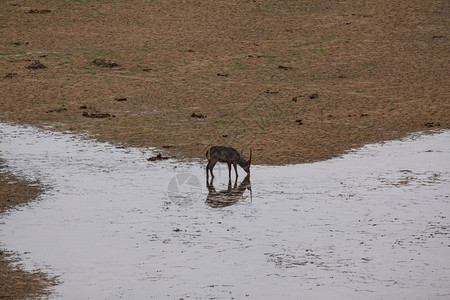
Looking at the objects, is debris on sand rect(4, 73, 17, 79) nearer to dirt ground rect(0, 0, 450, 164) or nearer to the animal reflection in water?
dirt ground rect(0, 0, 450, 164)

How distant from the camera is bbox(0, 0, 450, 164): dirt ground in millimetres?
23672

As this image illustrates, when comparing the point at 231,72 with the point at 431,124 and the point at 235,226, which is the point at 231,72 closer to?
the point at 431,124

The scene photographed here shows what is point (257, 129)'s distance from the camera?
77.5 ft

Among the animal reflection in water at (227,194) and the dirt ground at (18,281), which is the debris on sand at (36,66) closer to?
the animal reflection in water at (227,194)

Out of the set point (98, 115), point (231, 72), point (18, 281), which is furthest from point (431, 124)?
point (18, 281)

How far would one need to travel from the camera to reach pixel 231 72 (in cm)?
3048

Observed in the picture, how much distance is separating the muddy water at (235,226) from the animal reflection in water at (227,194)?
0.16ft

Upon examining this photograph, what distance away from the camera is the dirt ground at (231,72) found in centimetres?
2367

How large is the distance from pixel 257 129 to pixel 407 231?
956cm

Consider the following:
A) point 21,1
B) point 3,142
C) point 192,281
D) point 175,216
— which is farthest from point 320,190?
point 21,1

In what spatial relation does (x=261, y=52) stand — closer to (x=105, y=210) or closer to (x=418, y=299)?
(x=105, y=210)

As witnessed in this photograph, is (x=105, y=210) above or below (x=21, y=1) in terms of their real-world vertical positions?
below

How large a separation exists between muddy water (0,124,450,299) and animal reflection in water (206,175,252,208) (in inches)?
1.9

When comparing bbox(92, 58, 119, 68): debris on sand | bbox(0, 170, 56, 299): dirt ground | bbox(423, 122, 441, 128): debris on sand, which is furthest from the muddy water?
bbox(92, 58, 119, 68): debris on sand
